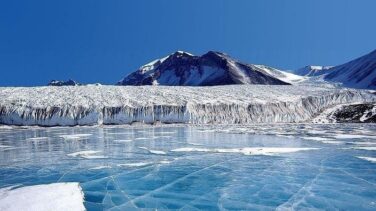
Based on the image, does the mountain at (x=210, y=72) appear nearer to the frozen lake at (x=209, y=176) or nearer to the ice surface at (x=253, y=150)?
the ice surface at (x=253, y=150)

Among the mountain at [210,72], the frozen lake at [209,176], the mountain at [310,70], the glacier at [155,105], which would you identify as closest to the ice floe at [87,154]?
the frozen lake at [209,176]

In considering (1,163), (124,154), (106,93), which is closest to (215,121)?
(106,93)

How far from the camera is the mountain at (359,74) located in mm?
103688

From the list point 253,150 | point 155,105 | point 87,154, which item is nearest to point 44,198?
point 87,154

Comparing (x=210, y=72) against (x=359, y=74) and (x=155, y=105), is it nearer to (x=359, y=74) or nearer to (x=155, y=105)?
(x=359, y=74)

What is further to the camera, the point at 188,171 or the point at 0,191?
the point at 188,171

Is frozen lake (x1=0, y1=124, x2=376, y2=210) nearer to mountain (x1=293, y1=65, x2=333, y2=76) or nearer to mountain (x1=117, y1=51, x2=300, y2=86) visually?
mountain (x1=117, y1=51, x2=300, y2=86)

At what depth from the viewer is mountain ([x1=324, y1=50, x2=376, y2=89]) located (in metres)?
104

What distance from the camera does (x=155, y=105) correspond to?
45531 mm

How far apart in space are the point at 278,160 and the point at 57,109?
35.0 meters

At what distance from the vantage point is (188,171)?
1205cm

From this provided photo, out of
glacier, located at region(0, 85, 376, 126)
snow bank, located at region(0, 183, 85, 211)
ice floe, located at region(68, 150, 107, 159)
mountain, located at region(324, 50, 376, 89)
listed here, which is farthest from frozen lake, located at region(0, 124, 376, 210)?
mountain, located at region(324, 50, 376, 89)

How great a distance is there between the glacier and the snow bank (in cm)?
3400

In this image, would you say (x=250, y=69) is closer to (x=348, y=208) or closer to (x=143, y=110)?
(x=143, y=110)
